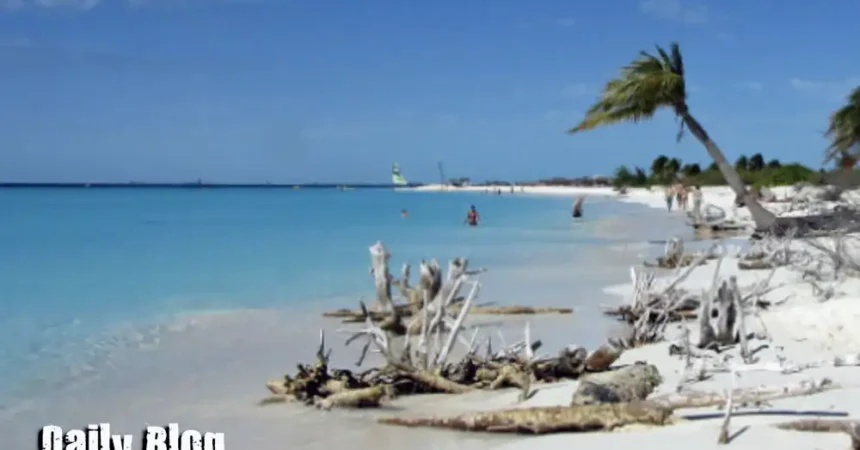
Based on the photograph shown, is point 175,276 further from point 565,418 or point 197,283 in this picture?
point 565,418

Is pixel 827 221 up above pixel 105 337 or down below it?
above

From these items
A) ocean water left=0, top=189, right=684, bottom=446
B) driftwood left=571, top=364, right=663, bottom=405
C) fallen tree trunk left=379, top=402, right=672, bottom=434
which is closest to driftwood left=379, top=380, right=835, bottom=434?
fallen tree trunk left=379, top=402, right=672, bottom=434

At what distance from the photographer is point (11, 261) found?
21531mm

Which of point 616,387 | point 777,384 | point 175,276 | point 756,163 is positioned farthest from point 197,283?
point 756,163

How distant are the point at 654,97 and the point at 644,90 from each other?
0.81 ft

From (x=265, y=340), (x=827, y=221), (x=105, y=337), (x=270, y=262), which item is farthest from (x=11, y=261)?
(x=827, y=221)

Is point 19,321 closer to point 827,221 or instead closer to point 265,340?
point 265,340

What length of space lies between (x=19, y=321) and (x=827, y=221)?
35.8ft

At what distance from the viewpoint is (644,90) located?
59.2 feet

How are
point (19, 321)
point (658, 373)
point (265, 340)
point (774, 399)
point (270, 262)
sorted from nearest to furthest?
point (774, 399), point (658, 373), point (265, 340), point (19, 321), point (270, 262)

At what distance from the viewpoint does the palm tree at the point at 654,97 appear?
17984 millimetres

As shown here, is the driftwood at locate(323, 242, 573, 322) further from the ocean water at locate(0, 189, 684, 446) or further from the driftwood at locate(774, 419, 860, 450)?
the driftwood at locate(774, 419, 860, 450)

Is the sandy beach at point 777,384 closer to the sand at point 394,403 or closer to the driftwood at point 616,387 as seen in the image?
the sand at point 394,403

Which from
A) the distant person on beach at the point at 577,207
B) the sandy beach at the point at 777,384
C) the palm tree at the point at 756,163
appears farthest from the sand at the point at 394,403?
the palm tree at the point at 756,163
